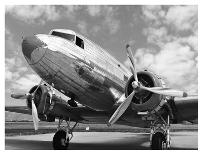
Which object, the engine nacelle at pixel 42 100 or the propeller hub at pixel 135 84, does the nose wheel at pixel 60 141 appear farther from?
the propeller hub at pixel 135 84

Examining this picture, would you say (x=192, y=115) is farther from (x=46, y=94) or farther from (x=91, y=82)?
(x=46, y=94)

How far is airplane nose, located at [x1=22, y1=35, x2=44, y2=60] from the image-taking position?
9.22m

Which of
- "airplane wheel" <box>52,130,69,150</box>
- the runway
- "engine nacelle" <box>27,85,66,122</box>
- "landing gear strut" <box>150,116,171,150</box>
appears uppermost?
"engine nacelle" <box>27,85,66,122</box>

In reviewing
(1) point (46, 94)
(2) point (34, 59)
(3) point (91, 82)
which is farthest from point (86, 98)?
(2) point (34, 59)

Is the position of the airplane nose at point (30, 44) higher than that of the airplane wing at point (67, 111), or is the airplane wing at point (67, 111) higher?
the airplane nose at point (30, 44)

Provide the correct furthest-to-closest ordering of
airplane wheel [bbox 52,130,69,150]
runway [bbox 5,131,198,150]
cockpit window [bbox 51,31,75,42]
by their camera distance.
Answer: runway [bbox 5,131,198,150]
airplane wheel [bbox 52,130,69,150]
cockpit window [bbox 51,31,75,42]

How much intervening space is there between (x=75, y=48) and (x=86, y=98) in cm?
258

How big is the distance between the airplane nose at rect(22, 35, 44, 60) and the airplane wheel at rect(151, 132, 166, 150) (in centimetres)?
648

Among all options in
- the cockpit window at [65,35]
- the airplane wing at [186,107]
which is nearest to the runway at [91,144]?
the airplane wing at [186,107]

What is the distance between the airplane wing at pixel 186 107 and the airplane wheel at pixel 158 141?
1432mm

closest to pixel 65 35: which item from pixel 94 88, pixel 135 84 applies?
pixel 94 88

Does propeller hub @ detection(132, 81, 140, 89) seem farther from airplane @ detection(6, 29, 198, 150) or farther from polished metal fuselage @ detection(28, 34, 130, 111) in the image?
polished metal fuselage @ detection(28, 34, 130, 111)

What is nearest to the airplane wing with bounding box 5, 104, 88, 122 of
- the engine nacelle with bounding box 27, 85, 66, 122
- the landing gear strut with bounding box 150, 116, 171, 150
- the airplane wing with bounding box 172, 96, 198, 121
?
the engine nacelle with bounding box 27, 85, 66, 122

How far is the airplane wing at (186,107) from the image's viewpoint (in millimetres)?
10984
